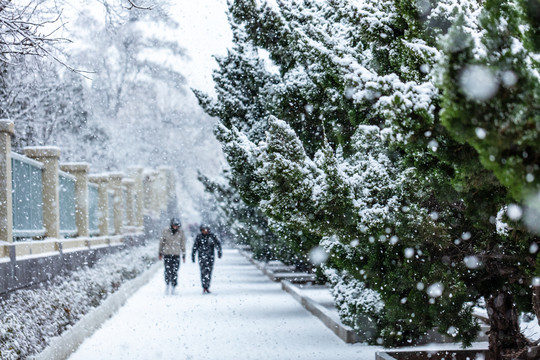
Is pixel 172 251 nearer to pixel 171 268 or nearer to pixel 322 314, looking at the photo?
pixel 171 268

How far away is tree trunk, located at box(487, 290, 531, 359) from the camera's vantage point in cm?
657

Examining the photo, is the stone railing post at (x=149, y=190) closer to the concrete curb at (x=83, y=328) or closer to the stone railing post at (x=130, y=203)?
the stone railing post at (x=130, y=203)

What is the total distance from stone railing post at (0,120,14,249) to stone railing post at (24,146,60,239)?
2.91 meters

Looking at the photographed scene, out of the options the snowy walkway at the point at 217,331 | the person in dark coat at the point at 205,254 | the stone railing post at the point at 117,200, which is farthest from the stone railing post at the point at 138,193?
the snowy walkway at the point at 217,331

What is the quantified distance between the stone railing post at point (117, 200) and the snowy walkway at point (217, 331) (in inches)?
209

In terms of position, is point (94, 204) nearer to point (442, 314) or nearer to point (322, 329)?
point (322, 329)

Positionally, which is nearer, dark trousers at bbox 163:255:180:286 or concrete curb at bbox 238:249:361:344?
concrete curb at bbox 238:249:361:344

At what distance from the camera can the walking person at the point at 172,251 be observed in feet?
57.6

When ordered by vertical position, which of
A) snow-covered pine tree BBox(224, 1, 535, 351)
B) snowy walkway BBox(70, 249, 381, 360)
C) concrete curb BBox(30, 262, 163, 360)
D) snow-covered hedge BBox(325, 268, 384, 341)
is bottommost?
snowy walkway BBox(70, 249, 381, 360)

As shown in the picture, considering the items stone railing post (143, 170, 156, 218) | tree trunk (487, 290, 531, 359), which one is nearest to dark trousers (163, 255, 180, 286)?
tree trunk (487, 290, 531, 359)

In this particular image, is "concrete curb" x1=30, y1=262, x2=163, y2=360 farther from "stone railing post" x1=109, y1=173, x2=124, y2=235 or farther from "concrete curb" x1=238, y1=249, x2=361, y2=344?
"stone railing post" x1=109, y1=173, x2=124, y2=235

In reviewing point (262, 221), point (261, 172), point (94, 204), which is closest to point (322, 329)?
point (261, 172)

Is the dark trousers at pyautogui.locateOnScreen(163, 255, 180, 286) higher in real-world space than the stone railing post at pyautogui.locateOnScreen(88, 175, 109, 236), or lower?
lower

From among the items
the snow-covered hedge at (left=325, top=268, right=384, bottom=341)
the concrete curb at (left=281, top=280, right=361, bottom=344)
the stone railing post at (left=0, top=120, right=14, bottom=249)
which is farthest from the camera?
the concrete curb at (left=281, top=280, right=361, bottom=344)
